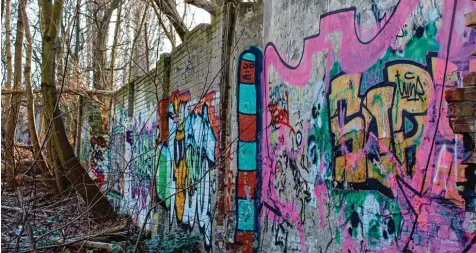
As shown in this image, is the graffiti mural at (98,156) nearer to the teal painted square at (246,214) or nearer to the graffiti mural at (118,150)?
the graffiti mural at (118,150)

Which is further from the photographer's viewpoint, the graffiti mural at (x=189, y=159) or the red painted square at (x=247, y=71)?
the graffiti mural at (x=189, y=159)

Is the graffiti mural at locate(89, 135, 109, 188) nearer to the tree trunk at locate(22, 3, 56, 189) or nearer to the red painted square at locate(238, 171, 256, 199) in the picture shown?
the tree trunk at locate(22, 3, 56, 189)

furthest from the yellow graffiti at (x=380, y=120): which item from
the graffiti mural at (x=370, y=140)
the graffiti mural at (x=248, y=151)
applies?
the graffiti mural at (x=248, y=151)

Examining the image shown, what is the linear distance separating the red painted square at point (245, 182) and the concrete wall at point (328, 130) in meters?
0.01

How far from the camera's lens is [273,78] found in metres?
5.85

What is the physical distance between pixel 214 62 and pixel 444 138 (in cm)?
423

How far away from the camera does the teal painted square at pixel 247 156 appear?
616cm

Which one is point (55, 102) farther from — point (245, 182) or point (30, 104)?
point (245, 182)

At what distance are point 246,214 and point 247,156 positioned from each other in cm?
67

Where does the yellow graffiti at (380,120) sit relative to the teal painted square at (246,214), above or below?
above

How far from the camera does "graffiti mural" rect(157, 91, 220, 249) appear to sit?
7.22m

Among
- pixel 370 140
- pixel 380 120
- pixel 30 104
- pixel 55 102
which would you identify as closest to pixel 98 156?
pixel 30 104

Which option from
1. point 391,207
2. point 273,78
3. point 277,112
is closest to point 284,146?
point 277,112

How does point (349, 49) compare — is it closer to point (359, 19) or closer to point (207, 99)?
point (359, 19)
